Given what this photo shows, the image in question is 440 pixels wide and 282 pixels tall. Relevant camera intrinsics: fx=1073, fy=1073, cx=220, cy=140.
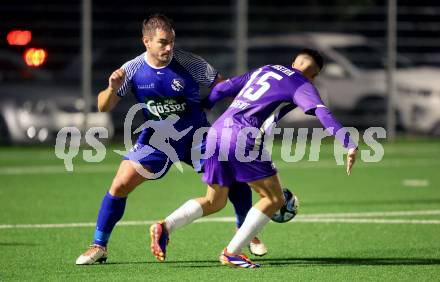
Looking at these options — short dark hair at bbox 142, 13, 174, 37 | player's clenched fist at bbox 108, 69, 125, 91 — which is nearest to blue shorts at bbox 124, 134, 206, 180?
player's clenched fist at bbox 108, 69, 125, 91

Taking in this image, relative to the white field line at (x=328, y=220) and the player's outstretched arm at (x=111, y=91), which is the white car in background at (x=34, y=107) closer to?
the white field line at (x=328, y=220)

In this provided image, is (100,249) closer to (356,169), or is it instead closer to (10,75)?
(356,169)

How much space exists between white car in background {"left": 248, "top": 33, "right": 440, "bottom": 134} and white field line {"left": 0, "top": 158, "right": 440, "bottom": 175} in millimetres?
5036

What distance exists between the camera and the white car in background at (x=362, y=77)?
23.7 meters

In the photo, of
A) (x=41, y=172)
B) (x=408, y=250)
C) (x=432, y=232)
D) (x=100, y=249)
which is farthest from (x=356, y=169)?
(x=100, y=249)

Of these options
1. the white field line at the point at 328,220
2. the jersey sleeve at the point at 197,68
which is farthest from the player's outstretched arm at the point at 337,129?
the white field line at the point at 328,220

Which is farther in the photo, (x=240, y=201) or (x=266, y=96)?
(x=240, y=201)

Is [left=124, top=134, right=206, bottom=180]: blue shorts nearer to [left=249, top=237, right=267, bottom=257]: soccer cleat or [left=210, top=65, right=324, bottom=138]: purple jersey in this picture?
[left=210, top=65, right=324, bottom=138]: purple jersey

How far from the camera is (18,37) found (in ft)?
73.7

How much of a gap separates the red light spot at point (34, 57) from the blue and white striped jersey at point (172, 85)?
1414 centimetres

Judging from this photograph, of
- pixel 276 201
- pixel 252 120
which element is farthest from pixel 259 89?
pixel 276 201

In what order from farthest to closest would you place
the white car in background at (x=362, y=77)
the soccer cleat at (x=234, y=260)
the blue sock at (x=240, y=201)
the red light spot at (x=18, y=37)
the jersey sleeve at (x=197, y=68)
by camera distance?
the white car in background at (x=362, y=77)
the red light spot at (x=18, y=37)
the blue sock at (x=240, y=201)
the jersey sleeve at (x=197, y=68)
the soccer cleat at (x=234, y=260)

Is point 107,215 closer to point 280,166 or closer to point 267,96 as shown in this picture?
point 267,96

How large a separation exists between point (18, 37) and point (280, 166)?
757 centimetres
